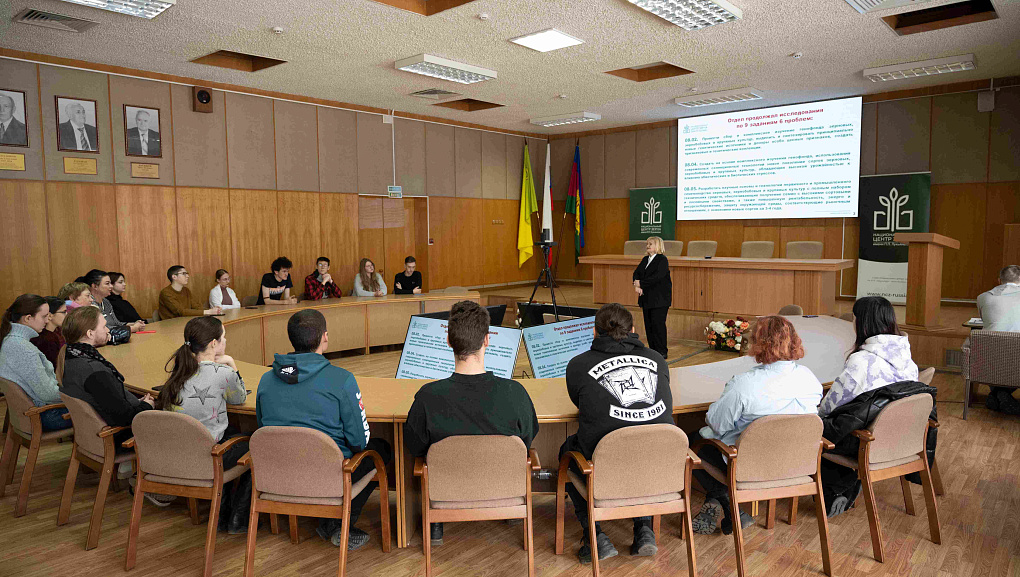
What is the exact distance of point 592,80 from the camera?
7816 millimetres

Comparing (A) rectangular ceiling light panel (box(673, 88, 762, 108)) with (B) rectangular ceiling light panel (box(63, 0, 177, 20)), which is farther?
(A) rectangular ceiling light panel (box(673, 88, 762, 108))

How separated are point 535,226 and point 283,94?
5472 millimetres

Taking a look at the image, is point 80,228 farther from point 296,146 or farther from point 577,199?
point 577,199

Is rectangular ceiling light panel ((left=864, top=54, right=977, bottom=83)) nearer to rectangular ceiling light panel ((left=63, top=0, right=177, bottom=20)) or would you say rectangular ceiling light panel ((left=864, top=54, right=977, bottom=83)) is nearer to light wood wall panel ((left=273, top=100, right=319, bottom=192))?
light wood wall panel ((left=273, top=100, right=319, bottom=192))

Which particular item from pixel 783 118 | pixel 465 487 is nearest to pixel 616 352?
pixel 465 487

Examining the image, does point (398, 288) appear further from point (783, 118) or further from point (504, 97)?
point (783, 118)

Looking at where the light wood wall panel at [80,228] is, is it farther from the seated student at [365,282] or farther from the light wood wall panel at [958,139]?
the light wood wall panel at [958,139]

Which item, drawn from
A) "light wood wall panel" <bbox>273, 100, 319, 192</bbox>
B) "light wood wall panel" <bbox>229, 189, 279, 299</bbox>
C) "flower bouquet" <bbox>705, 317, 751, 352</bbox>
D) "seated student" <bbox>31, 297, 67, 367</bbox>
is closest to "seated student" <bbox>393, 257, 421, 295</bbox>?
"light wood wall panel" <bbox>229, 189, 279, 299</bbox>

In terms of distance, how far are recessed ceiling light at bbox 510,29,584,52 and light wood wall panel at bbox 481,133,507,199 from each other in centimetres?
518

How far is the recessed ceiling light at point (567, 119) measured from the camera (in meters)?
9.98

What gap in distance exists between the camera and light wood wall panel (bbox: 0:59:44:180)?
20.9ft

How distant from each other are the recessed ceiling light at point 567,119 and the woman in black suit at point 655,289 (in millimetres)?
3815

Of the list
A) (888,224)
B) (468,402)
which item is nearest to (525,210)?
(888,224)

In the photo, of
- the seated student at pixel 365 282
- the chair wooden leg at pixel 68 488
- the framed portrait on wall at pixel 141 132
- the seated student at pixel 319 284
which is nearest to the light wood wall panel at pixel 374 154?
the seated student at pixel 365 282
